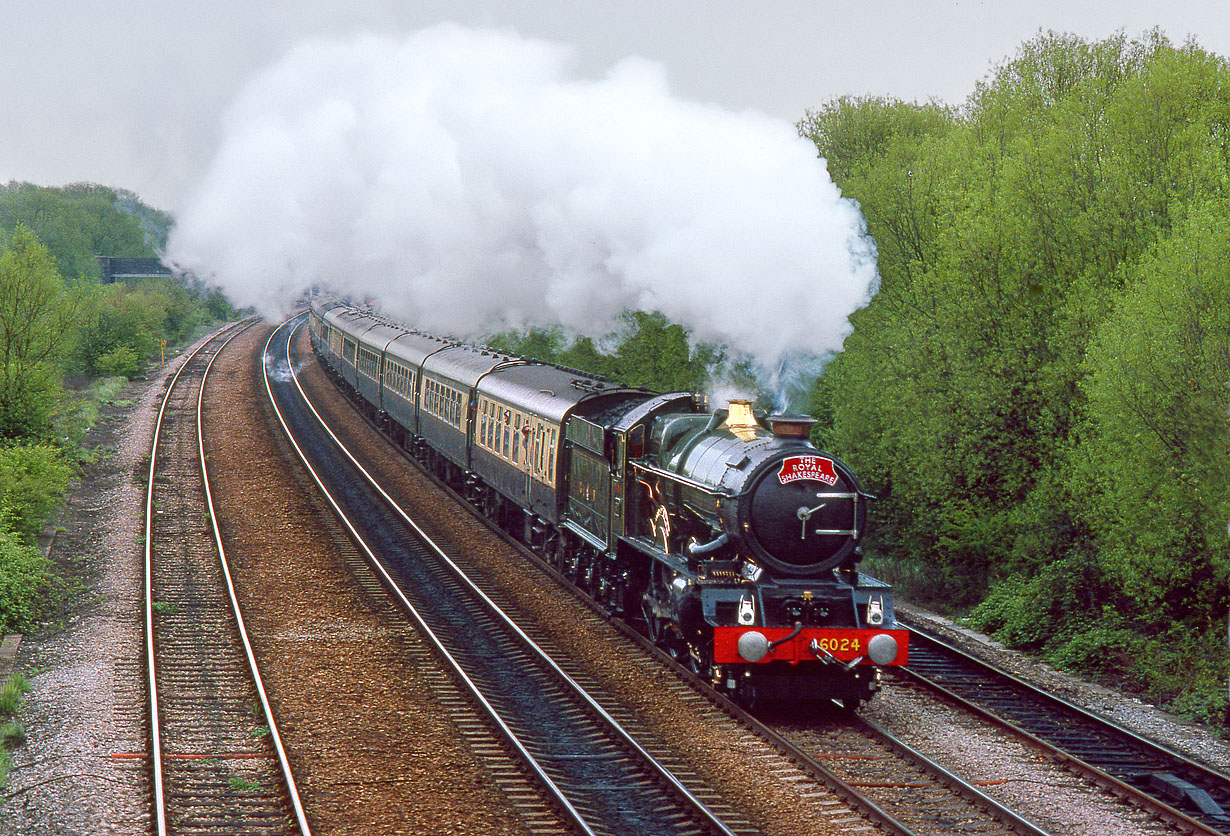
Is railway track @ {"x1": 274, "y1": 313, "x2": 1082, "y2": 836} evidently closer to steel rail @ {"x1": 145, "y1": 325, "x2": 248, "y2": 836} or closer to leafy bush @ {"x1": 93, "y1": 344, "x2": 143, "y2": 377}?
steel rail @ {"x1": 145, "y1": 325, "x2": 248, "y2": 836}

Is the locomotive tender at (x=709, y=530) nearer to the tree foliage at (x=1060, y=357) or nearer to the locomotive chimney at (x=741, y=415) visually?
the locomotive chimney at (x=741, y=415)

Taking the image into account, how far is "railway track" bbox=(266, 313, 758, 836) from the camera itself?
401 inches

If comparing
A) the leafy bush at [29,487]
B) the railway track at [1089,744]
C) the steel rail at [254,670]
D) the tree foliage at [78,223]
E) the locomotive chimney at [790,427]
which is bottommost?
the railway track at [1089,744]

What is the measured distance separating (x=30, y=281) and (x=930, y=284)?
23.3m

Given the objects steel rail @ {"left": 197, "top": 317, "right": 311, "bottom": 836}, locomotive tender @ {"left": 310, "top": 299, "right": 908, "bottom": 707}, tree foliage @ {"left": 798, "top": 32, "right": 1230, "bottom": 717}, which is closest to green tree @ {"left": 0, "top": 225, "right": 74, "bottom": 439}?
steel rail @ {"left": 197, "top": 317, "right": 311, "bottom": 836}

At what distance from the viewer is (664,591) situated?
1475 cm

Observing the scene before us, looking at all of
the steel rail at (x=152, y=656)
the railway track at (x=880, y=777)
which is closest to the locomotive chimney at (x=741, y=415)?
the railway track at (x=880, y=777)

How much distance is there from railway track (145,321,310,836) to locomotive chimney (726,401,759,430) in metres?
6.09

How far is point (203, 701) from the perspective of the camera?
43.6ft

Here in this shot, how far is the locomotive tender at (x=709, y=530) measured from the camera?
41.9ft

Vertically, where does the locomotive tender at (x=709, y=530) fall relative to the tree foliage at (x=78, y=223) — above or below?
below

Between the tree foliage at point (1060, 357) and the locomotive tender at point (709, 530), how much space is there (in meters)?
4.94

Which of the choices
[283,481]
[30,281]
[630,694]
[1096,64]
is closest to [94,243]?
[30,281]

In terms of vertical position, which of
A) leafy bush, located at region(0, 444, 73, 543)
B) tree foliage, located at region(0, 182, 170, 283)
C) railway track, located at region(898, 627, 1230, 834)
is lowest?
railway track, located at region(898, 627, 1230, 834)
